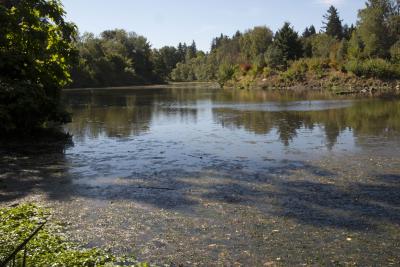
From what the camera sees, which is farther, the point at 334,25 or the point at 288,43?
the point at 334,25

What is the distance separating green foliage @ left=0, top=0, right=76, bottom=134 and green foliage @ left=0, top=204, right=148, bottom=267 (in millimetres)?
9475

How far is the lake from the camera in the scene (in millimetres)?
7746

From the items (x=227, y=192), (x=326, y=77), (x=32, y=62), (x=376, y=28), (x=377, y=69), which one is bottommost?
(x=227, y=192)

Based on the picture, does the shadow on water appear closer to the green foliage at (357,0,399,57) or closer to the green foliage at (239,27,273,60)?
the green foliage at (357,0,399,57)

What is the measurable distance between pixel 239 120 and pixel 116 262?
20.4 metres

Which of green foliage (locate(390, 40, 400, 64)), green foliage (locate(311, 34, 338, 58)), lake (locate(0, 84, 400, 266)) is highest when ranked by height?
green foliage (locate(311, 34, 338, 58))

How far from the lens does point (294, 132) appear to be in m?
21.5

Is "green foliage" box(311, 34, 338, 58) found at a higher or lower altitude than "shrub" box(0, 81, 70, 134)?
higher

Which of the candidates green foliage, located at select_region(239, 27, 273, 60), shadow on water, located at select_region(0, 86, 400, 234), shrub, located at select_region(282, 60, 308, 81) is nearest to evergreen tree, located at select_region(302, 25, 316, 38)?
green foliage, located at select_region(239, 27, 273, 60)

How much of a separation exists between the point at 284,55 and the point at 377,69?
A: 62.3ft

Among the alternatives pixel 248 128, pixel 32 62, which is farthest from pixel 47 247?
pixel 248 128

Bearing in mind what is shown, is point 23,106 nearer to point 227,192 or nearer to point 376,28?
point 227,192

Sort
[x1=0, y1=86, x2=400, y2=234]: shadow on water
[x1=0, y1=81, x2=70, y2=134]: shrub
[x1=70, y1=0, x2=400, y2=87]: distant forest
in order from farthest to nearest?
[x1=70, y1=0, x2=400, y2=87]: distant forest → [x1=0, y1=81, x2=70, y2=134]: shrub → [x1=0, y1=86, x2=400, y2=234]: shadow on water

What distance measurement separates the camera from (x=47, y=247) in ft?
24.4
